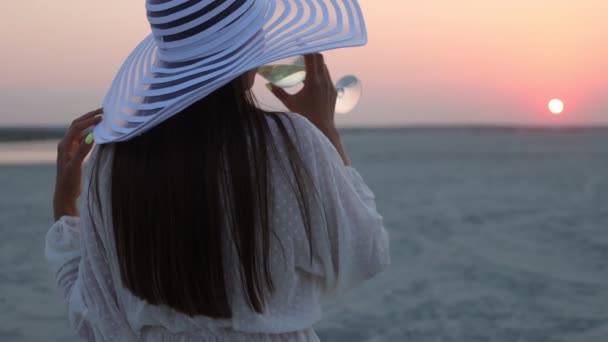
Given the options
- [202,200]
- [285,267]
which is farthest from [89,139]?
[285,267]

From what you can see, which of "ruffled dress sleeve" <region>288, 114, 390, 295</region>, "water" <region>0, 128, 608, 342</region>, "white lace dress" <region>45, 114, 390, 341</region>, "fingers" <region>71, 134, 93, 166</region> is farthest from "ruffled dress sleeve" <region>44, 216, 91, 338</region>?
"water" <region>0, 128, 608, 342</region>

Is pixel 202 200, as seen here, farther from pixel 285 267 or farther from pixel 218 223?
pixel 285 267

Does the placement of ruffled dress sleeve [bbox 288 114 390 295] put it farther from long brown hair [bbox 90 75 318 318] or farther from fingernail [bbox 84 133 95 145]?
fingernail [bbox 84 133 95 145]

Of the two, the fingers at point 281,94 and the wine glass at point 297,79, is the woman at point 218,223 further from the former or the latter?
the wine glass at point 297,79

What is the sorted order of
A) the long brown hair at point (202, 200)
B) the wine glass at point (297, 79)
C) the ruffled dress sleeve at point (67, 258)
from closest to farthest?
the long brown hair at point (202, 200) → the ruffled dress sleeve at point (67, 258) → the wine glass at point (297, 79)

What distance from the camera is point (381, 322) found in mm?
4047

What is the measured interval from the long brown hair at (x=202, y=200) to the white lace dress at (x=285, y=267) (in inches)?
0.7

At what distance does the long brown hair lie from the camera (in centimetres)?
119

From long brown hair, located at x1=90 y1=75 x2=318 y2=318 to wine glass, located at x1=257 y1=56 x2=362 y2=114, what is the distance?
35cm

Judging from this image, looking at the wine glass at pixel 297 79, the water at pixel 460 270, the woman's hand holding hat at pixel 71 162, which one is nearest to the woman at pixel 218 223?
the woman's hand holding hat at pixel 71 162

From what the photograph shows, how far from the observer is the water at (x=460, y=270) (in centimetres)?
397

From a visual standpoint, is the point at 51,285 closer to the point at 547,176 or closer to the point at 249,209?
the point at 249,209

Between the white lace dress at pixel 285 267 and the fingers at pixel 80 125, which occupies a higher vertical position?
the fingers at pixel 80 125

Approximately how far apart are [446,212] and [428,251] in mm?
1737
